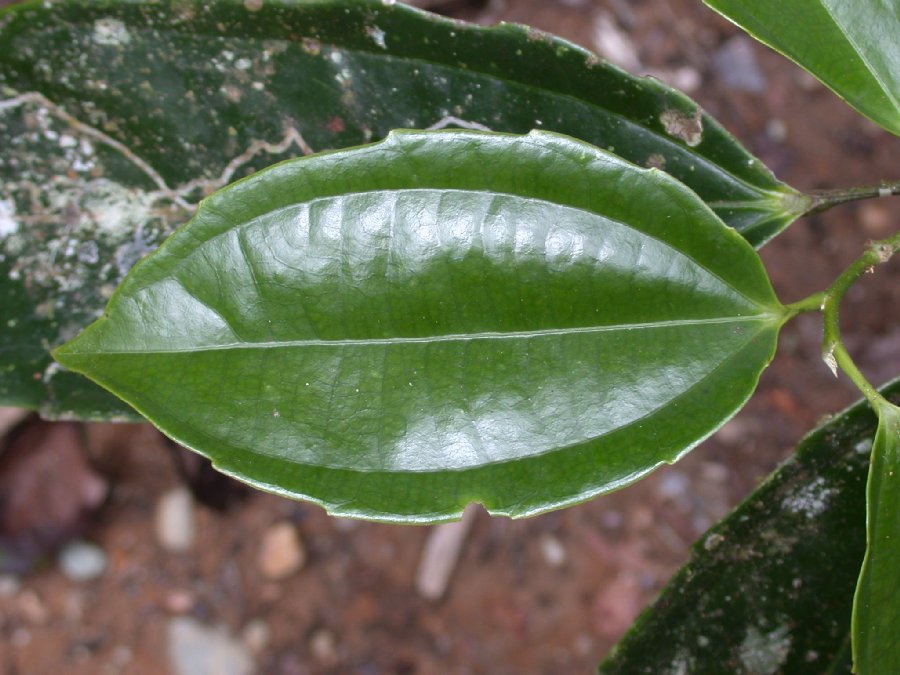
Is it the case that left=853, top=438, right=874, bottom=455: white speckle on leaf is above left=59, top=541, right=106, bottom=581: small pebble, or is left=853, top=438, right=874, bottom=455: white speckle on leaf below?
above

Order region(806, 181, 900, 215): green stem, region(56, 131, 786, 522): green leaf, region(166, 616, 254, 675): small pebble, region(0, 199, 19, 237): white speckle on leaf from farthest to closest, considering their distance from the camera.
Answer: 1. region(166, 616, 254, 675): small pebble
2. region(0, 199, 19, 237): white speckle on leaf
3. region(806, 181, 900, 215): green stem
4. region(56, 131, 786, 522): green leaf

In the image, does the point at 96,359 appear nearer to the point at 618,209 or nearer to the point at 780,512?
the point at 618,209

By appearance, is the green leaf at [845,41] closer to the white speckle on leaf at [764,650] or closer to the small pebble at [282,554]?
the white speckle on leaf at [764,650]

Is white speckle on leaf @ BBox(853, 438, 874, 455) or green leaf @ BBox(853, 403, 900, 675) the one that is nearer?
green leaf @ BBox(853, 403, 900, 675)

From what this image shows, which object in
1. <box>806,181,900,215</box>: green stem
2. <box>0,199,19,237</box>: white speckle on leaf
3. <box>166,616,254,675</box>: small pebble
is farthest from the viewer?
<box>166,616,254,675</box>: small pebble

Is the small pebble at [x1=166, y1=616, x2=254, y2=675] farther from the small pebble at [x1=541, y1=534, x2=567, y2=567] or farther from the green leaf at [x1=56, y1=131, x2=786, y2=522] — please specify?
the green leaf at [x1=56, y1=131, x2=786, y2=522]

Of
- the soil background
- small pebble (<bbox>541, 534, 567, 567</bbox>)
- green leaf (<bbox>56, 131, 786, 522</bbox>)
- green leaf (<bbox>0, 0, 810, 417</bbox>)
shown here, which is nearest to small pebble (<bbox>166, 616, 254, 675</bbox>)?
the soil background

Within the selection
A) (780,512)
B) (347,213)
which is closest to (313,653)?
(780,512)
